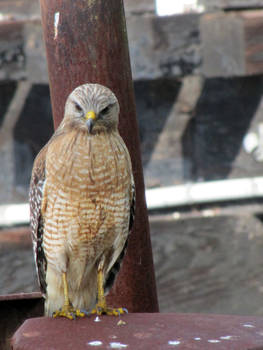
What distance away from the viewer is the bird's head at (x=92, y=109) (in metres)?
4.13

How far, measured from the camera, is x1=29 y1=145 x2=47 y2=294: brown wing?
4402 millimetres

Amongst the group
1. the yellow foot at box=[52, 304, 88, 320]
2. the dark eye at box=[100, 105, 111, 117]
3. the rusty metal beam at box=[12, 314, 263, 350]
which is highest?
the dark eye at box=[100, 105, 111, 117]

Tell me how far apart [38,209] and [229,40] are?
7.21 feet

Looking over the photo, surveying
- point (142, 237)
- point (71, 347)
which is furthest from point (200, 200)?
point (71, 347)

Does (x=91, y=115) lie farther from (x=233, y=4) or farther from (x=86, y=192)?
(x=233, y=4)

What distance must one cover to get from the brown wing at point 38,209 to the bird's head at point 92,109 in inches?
10.7

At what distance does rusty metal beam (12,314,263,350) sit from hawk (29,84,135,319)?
53cm

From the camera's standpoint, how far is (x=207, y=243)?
680 cm

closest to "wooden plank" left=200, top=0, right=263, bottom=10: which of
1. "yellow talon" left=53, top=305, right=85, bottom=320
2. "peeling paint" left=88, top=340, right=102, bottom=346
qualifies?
"yellow talon" left=53, top=305, right=85, bottom=320

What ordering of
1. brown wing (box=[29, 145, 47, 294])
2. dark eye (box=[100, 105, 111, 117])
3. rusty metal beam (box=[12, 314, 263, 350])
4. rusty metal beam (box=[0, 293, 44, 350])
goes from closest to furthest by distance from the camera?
1. rusty metal beam (box=[12, 314, 263, 350])
2. rusty metal beam (box=[0, 293, 44, 350])
3. dark eye (box=[100, 105, 111, 117])
4. brown wing (box=[29, 145, 47, 294])

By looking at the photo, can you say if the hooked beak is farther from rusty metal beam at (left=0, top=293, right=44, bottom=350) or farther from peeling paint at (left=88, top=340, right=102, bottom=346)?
peeling paint at (left=88, top=340, right=102, bottom=346)

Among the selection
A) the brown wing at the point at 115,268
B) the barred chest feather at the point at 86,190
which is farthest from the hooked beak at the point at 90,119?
the brown wing at the point at 115,268

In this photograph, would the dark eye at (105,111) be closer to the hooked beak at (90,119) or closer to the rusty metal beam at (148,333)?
the hooked beak at (90,119)

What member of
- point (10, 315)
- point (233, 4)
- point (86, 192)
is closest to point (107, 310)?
point (10, 315)
